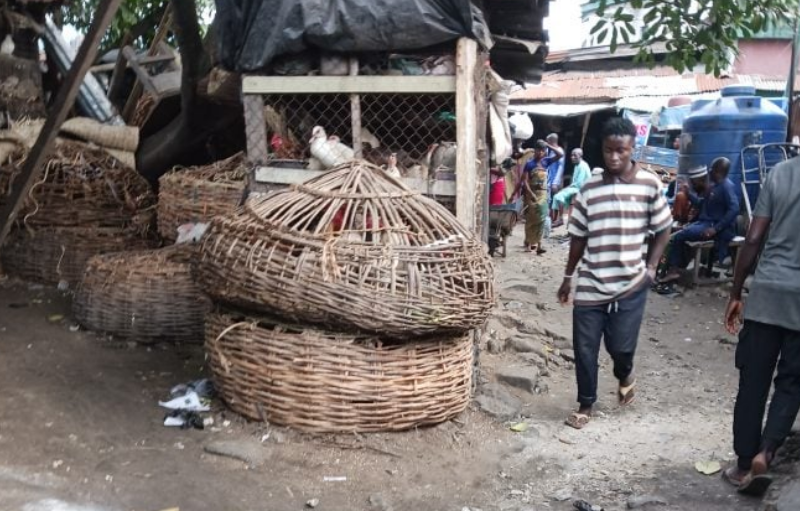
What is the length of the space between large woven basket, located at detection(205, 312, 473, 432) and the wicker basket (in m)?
3.32

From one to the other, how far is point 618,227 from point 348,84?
1.90 m

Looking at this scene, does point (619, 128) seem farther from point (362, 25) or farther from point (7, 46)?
point (7, 46)

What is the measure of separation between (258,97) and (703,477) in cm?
354

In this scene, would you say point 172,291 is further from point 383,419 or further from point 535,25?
point 535,25

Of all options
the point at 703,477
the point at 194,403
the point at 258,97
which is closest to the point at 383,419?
the point at 194,403

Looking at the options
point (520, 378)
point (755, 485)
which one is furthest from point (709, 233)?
point (755, 485)

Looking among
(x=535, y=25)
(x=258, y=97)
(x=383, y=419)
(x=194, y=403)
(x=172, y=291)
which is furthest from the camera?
(x=535, y=25)

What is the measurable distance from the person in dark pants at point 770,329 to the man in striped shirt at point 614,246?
920mm

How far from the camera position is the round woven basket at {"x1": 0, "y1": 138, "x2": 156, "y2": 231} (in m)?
6.98

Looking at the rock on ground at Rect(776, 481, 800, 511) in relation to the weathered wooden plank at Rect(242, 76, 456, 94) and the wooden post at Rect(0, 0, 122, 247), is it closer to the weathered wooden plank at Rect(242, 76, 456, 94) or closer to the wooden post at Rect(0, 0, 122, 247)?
the weathered wooden plank at Rect(242, 76, 456, 94)

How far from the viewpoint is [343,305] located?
3.87 m

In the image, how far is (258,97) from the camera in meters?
5.21

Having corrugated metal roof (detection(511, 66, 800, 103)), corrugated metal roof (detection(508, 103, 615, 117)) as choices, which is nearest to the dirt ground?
corrugated metal roof (detection(508, 103, 615, 117))

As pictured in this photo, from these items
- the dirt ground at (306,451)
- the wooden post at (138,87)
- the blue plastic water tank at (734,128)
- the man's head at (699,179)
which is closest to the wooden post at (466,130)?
A: the dirt ground at (306,451)
